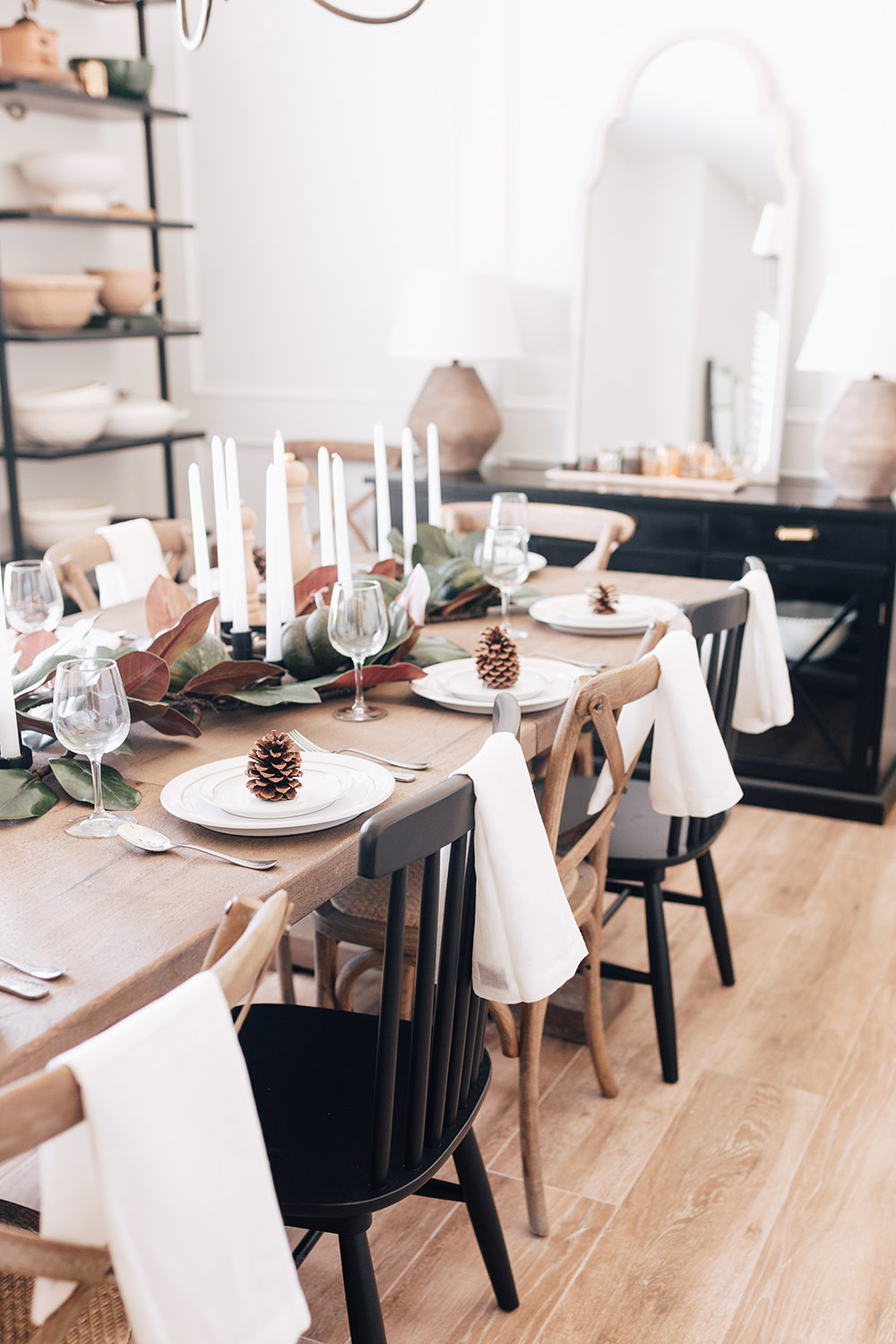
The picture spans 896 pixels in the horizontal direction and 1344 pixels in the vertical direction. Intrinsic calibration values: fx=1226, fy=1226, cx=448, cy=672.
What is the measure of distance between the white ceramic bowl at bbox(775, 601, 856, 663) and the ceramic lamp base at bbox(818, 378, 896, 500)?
33 cm

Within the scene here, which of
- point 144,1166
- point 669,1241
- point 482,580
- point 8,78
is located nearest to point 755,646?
point 482,580

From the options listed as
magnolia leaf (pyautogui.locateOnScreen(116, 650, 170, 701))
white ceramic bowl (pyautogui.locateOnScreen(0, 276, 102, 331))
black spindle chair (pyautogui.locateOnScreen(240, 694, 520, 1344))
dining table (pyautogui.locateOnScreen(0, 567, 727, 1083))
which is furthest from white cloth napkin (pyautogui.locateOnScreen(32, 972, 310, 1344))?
white ceramic bowl (pyautogui.locateOnScreen(0, 276, 102, 331))

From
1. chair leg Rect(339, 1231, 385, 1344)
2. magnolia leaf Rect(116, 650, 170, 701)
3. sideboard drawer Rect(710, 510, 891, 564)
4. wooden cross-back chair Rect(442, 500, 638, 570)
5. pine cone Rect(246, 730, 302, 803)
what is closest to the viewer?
chair leg Rect(339, 1231, 385, 1344)

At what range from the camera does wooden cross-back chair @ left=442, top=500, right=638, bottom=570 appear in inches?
121

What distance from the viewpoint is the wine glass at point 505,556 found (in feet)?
7.22

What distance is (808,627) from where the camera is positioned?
11.2 feet

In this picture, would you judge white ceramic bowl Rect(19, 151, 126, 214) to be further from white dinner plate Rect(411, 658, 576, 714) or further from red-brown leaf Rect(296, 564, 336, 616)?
white dinner plate Rect(411, 658, 576, 714)

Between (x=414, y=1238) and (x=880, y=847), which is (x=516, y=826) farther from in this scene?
(x=880, y=847)

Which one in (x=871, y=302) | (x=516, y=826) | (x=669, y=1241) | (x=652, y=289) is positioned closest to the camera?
(x=516, y=826)

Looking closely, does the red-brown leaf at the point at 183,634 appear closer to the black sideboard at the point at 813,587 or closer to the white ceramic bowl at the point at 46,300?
the black sideboard at the point at 813,587

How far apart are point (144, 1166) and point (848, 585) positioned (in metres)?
2.86

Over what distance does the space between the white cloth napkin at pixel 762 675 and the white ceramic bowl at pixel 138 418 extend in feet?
7.85

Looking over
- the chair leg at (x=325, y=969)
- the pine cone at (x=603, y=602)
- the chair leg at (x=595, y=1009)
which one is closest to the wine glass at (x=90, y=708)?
the chair leg at (x=325, y=969)

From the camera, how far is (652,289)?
153 inches
